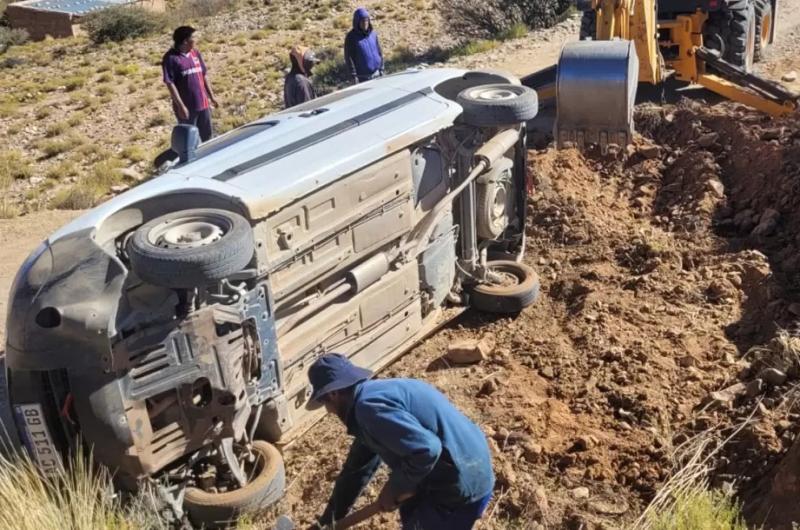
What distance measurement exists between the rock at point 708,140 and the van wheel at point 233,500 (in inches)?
266

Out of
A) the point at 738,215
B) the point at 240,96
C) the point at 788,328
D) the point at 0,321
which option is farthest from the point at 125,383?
the point at 240,96

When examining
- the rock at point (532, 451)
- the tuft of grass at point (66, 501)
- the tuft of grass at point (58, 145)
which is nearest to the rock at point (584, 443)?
the rock at point (532, 451)

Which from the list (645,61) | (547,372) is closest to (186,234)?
(547,372)

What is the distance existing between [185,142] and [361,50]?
16.6 ft

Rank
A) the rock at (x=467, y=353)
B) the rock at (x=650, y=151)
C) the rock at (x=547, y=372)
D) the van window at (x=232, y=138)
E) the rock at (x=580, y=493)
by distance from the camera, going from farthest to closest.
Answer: the rock at (x=650, y=151) < the rock at (x=467, y=353) < the rock at (x=547, y=372) < the van window at (x=232, y=138) < the rock at (x=580, y=493)

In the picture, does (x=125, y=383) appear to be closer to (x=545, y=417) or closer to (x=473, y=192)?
(x=545, y=417)

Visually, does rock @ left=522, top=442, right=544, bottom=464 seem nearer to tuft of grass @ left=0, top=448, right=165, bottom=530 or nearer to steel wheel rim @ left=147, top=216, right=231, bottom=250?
tuft of grass @ left=0, top=448, right=165, bottom=530

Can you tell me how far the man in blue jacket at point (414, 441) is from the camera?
3650 millimetres

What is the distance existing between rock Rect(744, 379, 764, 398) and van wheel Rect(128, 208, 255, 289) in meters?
3.19

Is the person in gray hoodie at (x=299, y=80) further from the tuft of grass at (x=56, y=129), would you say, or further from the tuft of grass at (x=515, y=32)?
the tuft of grass at (x=515, y=32)

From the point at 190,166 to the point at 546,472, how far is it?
2.81 m

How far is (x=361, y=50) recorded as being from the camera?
34.0 feet

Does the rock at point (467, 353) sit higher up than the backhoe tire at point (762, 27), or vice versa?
the backhoe tire at point (762, 27)

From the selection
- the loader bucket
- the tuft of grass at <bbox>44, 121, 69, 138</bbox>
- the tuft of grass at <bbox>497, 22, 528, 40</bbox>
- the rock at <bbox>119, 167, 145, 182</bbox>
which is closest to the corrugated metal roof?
the tuft of grass at <bbox>44, 121, 69, 138</bbox>
